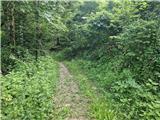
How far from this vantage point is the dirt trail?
26.1 ft

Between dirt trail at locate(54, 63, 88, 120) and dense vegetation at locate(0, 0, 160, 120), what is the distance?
0.40 meters

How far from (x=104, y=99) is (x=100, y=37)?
1072 cm

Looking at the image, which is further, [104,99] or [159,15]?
[159,15]

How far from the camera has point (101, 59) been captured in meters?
17.6

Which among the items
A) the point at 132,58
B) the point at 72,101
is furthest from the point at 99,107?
the point at 132,58

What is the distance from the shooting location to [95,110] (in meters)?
8.09

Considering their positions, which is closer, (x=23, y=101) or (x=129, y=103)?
(x=23, y=101)

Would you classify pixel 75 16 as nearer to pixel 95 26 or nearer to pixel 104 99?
pixel 95 26

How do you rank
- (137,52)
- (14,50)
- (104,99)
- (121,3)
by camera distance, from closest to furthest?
(104,99), (137,52), (14,50), (121,3)

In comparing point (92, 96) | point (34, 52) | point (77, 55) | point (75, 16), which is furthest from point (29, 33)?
point (75, 16)

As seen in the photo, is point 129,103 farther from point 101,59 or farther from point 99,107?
point 101,59

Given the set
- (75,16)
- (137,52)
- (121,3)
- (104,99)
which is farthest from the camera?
(75,16)

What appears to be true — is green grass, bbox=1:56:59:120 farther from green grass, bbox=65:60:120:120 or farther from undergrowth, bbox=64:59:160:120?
undergrowth, bbox=64:59:160:120

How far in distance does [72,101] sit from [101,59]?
8.53 metres
